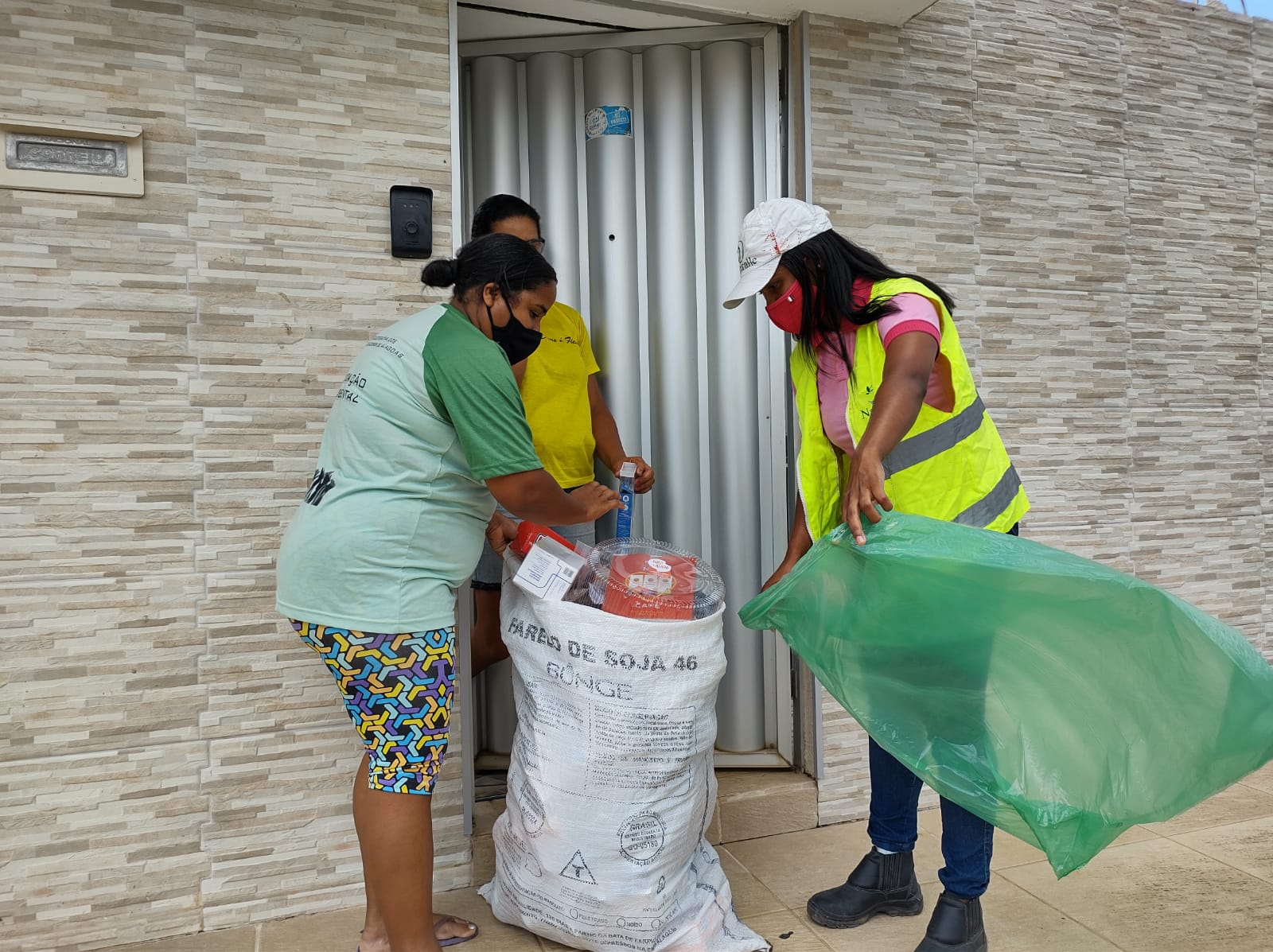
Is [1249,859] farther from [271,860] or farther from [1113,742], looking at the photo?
[271,860]

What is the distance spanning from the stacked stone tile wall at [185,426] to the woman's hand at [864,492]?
1177mm

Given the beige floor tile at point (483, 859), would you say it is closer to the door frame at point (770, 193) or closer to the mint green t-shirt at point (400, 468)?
the door frame at point (770, 193)

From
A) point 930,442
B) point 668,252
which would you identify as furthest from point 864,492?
point 668,252

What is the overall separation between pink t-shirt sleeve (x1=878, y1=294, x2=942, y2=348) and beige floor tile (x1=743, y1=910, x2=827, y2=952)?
4.28 feet

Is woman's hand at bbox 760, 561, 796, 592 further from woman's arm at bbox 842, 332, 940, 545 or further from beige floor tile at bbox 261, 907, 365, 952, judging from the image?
beige floor tile at bbox 261, 907, 365, 952

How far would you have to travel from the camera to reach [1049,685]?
5.56ft

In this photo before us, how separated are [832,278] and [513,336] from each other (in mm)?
652

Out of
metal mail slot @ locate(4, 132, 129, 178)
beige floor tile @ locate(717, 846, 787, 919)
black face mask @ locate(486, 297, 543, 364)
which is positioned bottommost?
beige floor tile @ locate(717, 846, 787, 919)

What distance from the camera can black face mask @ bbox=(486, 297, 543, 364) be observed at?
1865mm

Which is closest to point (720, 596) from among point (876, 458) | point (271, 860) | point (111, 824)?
point (876, 458)

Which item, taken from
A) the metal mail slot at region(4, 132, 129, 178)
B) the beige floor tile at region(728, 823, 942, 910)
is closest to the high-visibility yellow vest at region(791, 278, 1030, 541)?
the beige floor tile at region(728, 823, 942, 910)

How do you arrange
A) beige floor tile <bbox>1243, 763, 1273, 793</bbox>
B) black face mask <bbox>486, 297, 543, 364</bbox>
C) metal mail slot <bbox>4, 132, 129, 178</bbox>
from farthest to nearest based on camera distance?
beige floor tile <bbox>1243, 763, 1273, 793</bbox>, metal mail slot <bbox>4, 132, 129, 178</bbox>, black face mask <bbox>486, 297, 543, 364</bbox>

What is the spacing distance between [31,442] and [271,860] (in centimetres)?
109

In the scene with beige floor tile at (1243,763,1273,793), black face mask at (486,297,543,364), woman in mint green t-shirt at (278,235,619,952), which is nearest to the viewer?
woman in mint green t-shirt at (278,235,619,952)
